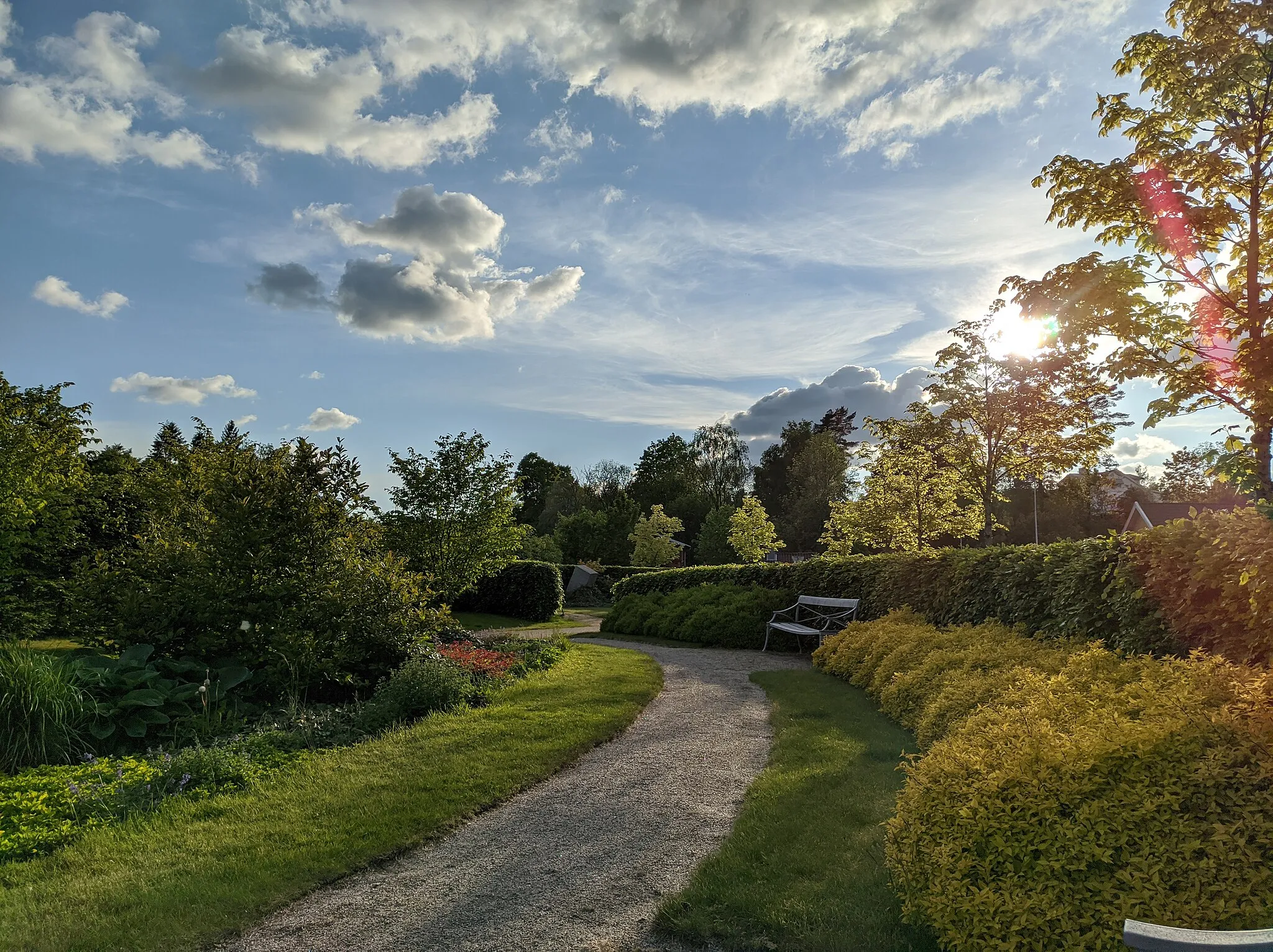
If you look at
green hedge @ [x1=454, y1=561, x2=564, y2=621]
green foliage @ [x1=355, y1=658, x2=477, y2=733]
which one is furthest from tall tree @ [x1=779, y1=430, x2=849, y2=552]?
green foliage @ [x1=355, y1=658, x2=477, y2=733]

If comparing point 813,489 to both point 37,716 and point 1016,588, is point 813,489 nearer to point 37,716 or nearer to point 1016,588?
point 1016,588

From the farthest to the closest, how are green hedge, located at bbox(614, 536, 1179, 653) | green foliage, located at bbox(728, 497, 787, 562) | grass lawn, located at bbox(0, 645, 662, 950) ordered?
1. green foliage, located at bbox(728, 497, 787, 562)
2. green hedge, located at bbox(614, 536, 1179, 653)
3. grass lawn, located at bbox(0, 645, 662, 950)

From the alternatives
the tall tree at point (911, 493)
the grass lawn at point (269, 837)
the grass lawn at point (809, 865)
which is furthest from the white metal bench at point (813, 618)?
the grass lawn at point (269, 837)

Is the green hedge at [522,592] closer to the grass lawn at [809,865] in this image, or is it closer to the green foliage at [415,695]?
the green foliage at [415,695]

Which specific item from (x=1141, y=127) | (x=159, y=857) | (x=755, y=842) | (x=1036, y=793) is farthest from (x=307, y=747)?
(x=1141, y=127)

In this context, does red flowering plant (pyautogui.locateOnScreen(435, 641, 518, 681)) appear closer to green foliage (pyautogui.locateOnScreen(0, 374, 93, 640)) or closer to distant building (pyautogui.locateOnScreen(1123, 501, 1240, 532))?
green foliage (pyautogui.locateOnScreen(0, 374, 93, 640))

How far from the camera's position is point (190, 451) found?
15.8 metres

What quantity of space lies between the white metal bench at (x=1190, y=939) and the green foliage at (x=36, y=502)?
15117 millimetres

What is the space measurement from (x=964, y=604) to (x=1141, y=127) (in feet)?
18.8

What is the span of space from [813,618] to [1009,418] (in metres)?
6.26

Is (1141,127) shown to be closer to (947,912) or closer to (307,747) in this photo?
(947,912)

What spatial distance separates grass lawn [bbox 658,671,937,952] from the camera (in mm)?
3412

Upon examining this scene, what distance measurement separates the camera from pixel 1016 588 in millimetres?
8391

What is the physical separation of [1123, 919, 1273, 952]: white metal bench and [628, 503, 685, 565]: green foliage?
45.7 meters
